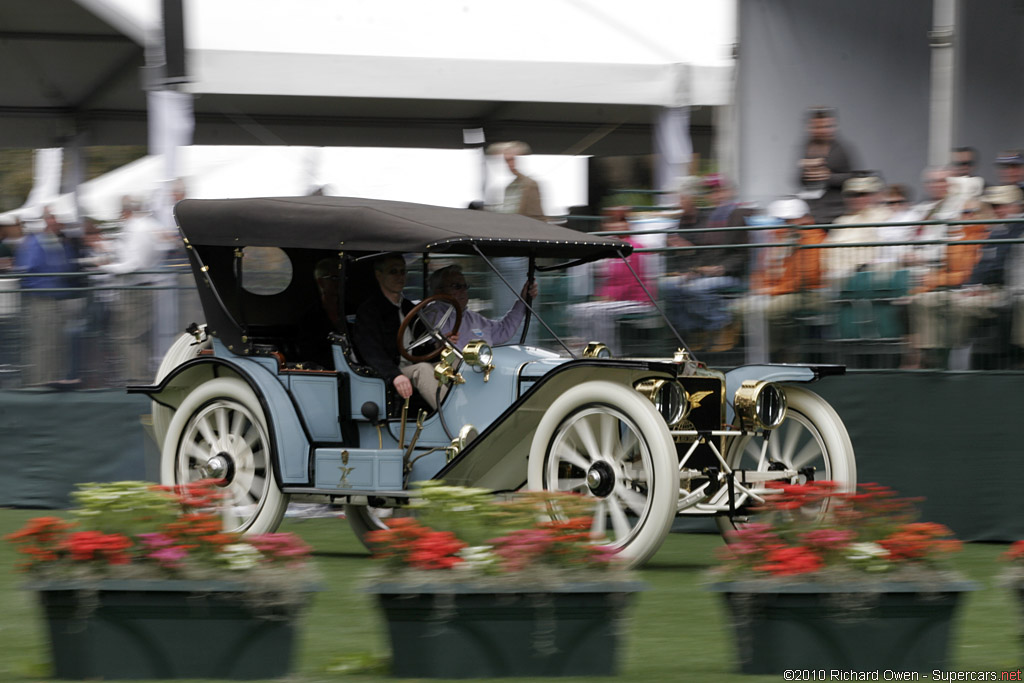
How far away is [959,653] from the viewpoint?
5.23 m

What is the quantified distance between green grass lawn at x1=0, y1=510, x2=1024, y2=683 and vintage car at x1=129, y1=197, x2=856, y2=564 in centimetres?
39

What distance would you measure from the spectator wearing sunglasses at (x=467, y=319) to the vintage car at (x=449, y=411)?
147 mm

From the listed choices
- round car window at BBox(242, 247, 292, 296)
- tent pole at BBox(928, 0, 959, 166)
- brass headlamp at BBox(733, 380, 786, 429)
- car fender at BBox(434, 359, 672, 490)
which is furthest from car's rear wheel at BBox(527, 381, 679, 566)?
tent pole at BBox(928, 0, 959, 166)

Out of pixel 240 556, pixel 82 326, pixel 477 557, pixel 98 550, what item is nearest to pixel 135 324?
pixel 82 326

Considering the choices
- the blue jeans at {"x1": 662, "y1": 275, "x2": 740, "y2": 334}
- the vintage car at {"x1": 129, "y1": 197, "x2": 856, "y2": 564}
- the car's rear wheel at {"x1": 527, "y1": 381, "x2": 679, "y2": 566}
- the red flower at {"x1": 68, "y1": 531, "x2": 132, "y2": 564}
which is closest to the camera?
the red flower at {"x1": 68, "y1": 531, "x2": 132, "y2": 564}

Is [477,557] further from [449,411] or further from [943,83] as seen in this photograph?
[943,83]

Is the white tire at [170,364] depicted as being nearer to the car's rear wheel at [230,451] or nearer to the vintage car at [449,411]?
the vintage car at [449,411]

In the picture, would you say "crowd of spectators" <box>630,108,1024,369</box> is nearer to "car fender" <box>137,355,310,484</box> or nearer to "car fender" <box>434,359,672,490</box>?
"car fender" <box>434,359,672,490</box>

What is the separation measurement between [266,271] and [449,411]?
5.75ft

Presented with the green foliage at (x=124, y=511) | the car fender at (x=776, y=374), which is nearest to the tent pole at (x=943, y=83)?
the car fender at (x=776, y=374)

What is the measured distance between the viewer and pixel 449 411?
25.8 ft

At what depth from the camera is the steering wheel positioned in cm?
785

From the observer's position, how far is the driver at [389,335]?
26.0 feet

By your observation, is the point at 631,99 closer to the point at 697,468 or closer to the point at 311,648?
the point at 697,468
